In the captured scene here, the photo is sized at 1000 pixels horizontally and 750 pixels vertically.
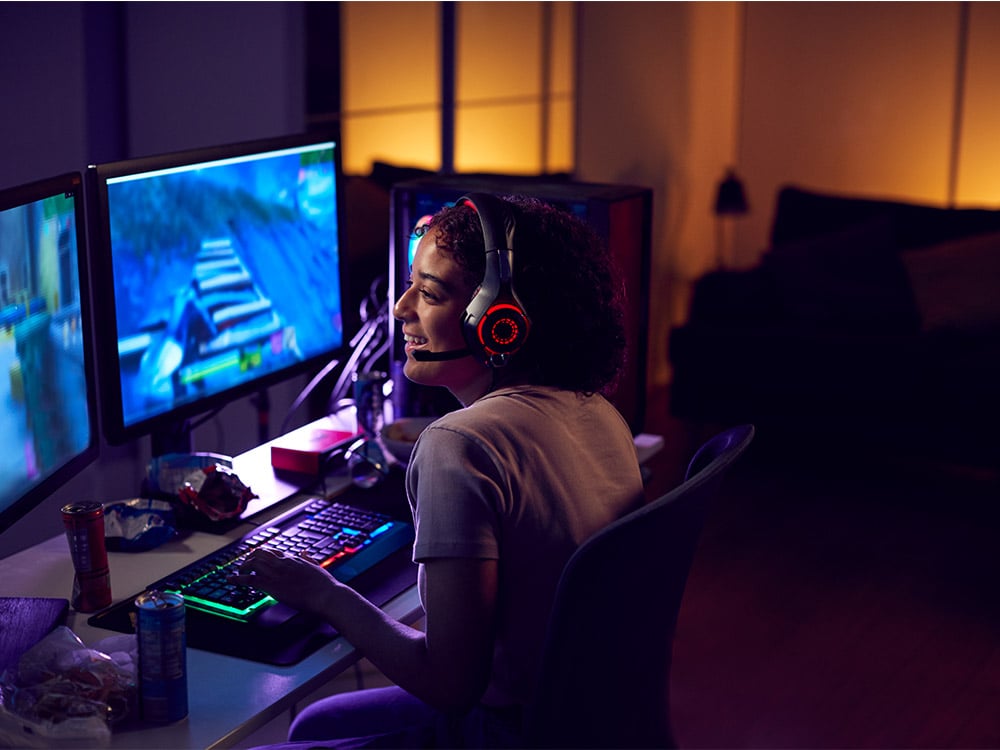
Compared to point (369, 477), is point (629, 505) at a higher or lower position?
higher

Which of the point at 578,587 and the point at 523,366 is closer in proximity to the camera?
the point at 578,587

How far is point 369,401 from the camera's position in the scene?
2.05 metres

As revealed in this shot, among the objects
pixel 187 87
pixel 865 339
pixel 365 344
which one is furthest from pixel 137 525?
pixel 865 339

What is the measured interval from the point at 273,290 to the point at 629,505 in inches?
32.8

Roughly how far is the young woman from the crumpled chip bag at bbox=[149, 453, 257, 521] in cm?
31

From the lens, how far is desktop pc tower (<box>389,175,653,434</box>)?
2.05 m

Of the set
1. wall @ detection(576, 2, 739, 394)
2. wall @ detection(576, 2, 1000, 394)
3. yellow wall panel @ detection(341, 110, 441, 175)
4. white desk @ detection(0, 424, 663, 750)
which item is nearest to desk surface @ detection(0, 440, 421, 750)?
white desk @ detection(0, 424, 663, 750)

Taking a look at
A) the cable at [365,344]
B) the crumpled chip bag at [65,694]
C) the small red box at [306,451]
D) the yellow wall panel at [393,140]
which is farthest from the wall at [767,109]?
the crumpled chip bag at [65,694]

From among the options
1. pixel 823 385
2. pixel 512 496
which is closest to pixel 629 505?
pixel 512 496

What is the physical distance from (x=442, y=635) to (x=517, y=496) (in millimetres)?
157

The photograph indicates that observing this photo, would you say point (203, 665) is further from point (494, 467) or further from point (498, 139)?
point (498, 139)

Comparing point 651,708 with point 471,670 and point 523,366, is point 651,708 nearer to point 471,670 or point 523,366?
point 471,670

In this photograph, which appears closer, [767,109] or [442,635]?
[442,635]

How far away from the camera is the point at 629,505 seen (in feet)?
4.30
